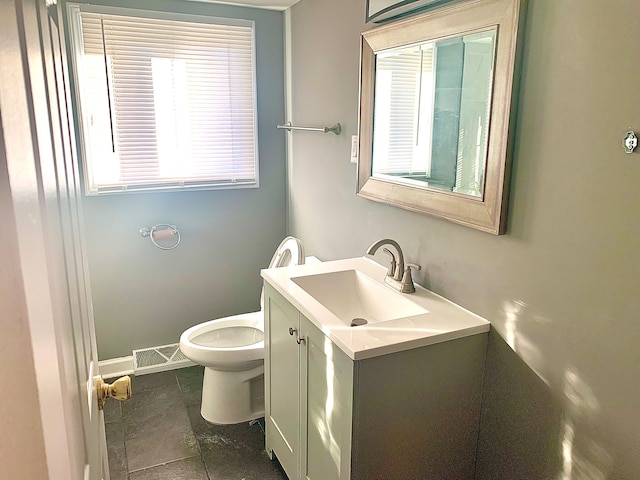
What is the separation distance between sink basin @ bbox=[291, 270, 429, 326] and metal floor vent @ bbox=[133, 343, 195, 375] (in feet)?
4.69

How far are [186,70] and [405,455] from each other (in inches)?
92.0

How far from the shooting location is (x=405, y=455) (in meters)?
1.59

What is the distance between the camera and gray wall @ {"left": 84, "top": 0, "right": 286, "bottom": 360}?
9.41 feet

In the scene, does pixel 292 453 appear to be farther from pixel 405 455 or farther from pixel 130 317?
pixel 130 317

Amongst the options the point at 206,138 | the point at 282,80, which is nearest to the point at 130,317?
the point at 206,138

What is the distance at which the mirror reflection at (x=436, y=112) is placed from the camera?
1.57 meters

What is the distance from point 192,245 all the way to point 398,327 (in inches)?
72.3

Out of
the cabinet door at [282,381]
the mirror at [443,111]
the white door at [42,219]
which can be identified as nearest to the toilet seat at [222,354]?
the cabinet door at [282,381]

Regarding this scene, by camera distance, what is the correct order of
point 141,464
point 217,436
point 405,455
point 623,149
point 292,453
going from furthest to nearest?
point 217,436, point 141,464, point 292,453, point 405,455, point 623,149

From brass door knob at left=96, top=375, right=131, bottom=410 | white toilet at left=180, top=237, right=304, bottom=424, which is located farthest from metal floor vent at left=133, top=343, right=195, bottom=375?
brass door knob at left=96, top=375, right=131, bottom=410

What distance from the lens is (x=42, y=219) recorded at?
0.55 metres

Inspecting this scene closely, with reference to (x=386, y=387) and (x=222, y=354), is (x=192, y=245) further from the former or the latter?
(x=386, y=387)

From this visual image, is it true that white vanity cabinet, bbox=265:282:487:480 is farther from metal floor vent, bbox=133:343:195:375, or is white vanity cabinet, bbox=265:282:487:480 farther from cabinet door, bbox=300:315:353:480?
metal floor vent, bbox=133:343:195:375

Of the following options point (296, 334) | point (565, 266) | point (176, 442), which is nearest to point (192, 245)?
point (176, 442)
